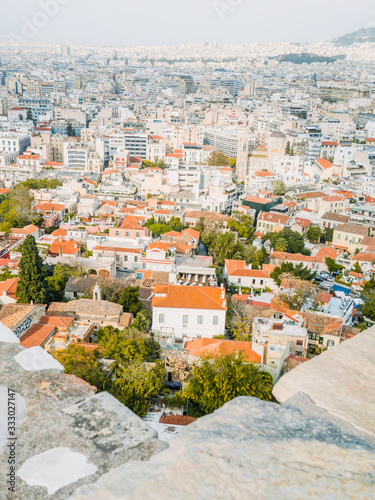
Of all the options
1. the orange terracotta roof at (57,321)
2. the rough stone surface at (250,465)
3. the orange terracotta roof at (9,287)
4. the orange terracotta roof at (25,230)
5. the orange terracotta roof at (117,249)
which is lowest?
the orange terracotta roof at (25,230)

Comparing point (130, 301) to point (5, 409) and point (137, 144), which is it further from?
point (137, 144)

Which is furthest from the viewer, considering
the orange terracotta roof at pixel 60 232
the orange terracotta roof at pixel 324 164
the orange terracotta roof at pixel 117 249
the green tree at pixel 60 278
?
the orange terracotta roof at pixel 324 164

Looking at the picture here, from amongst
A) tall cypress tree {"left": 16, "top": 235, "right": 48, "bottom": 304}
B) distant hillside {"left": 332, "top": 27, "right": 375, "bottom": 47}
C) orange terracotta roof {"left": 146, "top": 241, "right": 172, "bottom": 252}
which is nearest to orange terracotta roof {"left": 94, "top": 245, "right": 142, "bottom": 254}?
orange terracotta roof {"left": 146, "top": 241, "right": 172, "bottom": 252}

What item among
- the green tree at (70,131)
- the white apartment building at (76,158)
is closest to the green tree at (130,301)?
the white apartment building at (76,158)

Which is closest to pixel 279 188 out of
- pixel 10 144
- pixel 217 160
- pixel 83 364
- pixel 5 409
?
pixel 217 160

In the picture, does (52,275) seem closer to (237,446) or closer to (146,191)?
(146,191)

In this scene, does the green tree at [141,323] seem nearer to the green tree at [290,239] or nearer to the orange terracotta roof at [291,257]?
the orange terracotta roof at [291,257]

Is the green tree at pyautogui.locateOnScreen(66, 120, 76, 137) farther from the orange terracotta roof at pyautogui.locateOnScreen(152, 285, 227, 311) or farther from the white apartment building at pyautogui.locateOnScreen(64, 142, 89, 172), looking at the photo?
the orange terracotta roof at pyautogui.locateOnScreen(152, 285, 227, 311)
